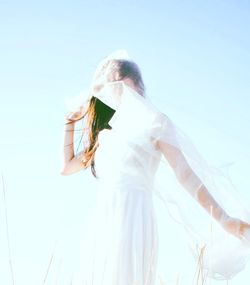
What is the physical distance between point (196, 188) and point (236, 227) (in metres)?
0.30

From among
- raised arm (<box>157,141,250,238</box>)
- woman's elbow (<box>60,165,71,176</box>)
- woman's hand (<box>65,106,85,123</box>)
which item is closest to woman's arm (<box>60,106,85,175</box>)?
woman's elbow (<box>60,165,71,176</box>)

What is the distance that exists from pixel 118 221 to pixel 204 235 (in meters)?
0.48

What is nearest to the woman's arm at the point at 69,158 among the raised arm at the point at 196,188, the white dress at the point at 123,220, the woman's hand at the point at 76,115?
the woman's hand at the point at 76,115

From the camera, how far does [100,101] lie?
14.6 feet

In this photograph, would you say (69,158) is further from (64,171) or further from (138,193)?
(138,193)

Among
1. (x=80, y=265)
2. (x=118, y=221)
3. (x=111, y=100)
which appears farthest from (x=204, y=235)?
(x=111, y=100)

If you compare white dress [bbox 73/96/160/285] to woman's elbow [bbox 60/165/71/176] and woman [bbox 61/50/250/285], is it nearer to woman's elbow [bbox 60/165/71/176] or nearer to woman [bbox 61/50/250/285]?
woman [bbox 61/50/250/285]

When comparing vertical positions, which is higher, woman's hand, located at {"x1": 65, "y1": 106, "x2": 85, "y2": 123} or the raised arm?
woman's hand, located at {"x1": 65, "y1": 106, "x2": 85, "y2": 123}

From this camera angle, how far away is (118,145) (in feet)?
13.3

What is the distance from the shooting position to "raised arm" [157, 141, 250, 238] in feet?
12.3

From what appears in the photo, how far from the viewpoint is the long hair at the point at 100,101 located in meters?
4.24

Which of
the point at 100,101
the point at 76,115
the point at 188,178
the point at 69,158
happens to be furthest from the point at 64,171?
the point at 188,178

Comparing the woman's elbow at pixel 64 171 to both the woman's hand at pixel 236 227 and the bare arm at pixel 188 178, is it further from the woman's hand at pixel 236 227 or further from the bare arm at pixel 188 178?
the woman's hand at pixel 236 227

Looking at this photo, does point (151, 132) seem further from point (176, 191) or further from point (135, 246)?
point (135, 246)
